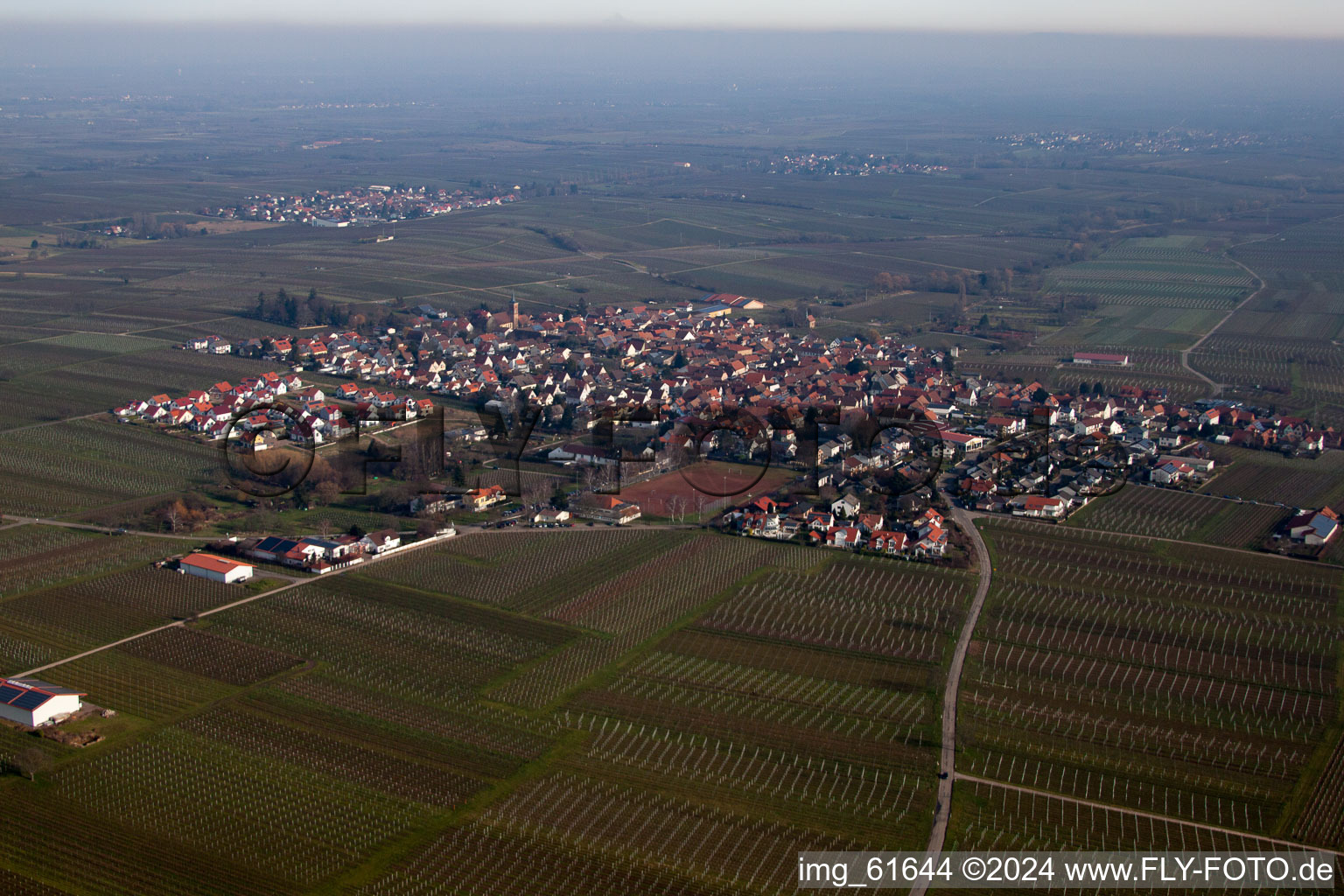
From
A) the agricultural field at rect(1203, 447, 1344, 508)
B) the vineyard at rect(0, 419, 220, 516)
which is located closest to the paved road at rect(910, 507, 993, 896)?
the agricultural field at rect(1203, 447, 1344, 508)

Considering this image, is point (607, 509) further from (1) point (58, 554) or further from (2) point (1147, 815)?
(2) point (1147, 815)

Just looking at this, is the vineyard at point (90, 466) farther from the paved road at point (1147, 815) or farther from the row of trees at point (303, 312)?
the paved road at point (1147, 815)

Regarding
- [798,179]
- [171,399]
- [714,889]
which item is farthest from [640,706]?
[798,179]

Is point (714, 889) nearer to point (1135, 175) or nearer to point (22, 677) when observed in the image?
point (22, 677)

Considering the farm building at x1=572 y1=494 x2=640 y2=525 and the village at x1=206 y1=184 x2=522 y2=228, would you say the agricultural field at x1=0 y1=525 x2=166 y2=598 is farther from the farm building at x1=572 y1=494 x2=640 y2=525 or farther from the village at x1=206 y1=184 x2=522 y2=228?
the village at x1=206 y1=184 x2=522 y2=228

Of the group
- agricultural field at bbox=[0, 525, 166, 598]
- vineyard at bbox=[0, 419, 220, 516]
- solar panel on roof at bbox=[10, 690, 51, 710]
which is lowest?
agricultural field at bbox=[0, 525, 166, 598]

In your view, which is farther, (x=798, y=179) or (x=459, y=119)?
(x=459, y=119)
